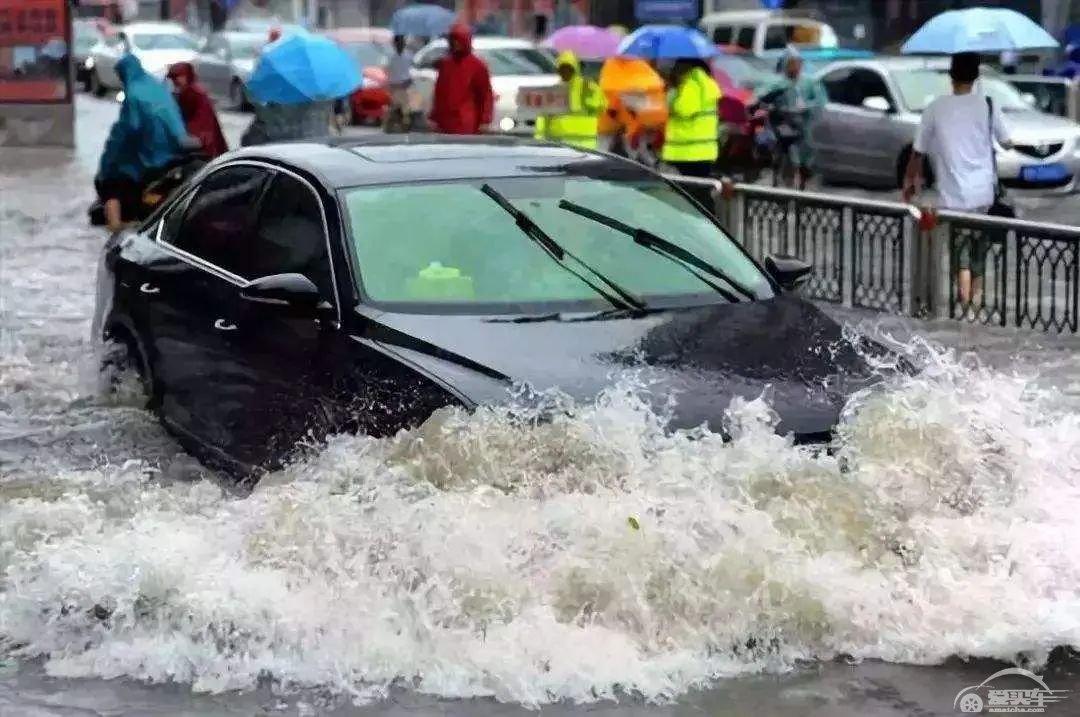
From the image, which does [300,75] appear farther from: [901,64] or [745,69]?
[745,69]

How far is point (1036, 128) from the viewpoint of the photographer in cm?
2136

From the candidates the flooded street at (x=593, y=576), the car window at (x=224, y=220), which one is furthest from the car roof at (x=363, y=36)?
the flooded street at (x=593, y=576)

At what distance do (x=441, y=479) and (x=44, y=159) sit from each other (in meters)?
20.9

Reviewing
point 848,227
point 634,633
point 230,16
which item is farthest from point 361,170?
point 230,16

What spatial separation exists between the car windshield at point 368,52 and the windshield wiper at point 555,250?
29.4 meters

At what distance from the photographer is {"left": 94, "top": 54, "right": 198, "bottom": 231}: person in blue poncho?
15406 mm

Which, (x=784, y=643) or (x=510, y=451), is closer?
(x=784, y=643)

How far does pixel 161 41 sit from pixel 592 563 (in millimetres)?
38198

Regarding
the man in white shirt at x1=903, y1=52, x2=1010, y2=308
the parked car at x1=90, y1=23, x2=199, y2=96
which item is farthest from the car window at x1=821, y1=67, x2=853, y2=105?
the parked car at x1=90, y1=23, x2=199, y2=96

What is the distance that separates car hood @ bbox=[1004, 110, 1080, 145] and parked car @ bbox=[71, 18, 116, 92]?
92.3 ft

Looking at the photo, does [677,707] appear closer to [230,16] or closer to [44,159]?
[44,159]

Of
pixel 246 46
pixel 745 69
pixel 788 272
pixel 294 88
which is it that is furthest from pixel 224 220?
pixel 246 46

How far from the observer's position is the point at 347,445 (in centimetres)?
651

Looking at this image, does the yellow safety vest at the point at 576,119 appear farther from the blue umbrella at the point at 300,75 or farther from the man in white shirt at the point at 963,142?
the man in white shirt at the point at 963,142
